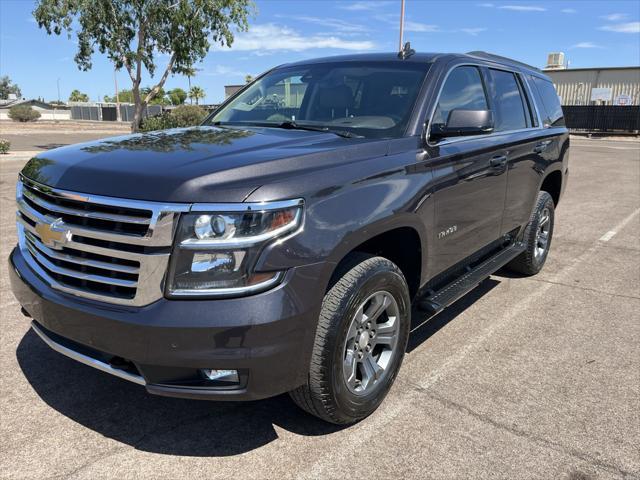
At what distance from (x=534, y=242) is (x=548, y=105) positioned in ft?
4.92

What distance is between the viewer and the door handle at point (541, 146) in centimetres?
503

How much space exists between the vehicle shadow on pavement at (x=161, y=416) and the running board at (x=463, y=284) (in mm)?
1003

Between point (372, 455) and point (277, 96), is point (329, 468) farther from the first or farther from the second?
point (277, 96)

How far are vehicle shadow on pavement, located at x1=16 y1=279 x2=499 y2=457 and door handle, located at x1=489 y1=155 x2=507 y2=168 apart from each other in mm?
2279

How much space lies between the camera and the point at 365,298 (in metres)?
2.78

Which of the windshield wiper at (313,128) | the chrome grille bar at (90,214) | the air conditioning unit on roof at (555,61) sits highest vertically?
the air conditioning unit on roof at (555,61)

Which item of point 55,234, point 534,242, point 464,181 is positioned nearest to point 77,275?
point 55,234

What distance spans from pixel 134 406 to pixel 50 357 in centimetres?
94

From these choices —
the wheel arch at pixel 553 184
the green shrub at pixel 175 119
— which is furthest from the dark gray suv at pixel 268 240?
the green shrub at pixel 175 119

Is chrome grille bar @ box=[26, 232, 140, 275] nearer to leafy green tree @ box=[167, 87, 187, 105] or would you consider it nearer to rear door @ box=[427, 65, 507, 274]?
rear door @ box=[427, 65, 507, 274]

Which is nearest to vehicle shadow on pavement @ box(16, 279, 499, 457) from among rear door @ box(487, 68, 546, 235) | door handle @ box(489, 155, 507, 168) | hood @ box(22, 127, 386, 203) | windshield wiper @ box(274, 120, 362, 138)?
hood @ box(22, 127, 386, 203)

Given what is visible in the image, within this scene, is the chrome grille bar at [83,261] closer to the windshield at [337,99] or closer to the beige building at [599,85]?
the windshield at [337,99]

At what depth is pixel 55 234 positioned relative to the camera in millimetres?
2564

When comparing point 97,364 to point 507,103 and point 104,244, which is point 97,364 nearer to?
point 104,244
